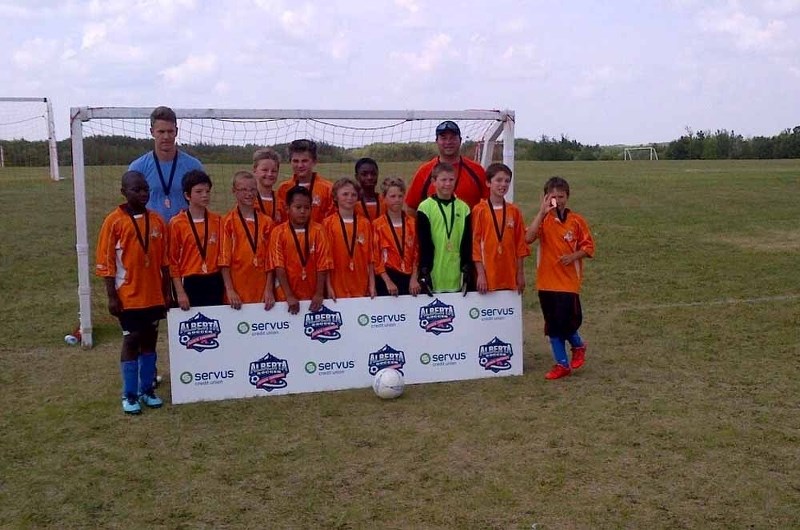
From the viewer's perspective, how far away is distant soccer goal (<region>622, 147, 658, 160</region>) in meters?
53.0

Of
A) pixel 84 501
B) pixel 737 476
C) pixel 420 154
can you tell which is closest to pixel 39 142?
pixel 420 154

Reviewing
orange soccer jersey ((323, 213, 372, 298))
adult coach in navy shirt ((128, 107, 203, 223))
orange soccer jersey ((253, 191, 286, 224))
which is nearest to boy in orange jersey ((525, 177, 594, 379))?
orange soccer jersey ((323, 213, 372, 298))

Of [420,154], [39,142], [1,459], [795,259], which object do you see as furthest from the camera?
[39,142]

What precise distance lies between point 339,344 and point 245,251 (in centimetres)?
102

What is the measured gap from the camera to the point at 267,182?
601 centimetres

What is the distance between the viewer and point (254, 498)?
4.10 meters

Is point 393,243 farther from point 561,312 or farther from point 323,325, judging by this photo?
point 561,312

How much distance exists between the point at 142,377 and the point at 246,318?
885 millimetres

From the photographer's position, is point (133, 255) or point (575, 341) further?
point (575, 341)

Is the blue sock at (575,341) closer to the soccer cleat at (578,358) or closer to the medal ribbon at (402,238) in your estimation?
the soccer cleat at (578,358)

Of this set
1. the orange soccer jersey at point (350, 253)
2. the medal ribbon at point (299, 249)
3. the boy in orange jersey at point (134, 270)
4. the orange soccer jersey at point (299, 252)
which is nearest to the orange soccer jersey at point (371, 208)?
the orange soccer jersey at point (350, 253)

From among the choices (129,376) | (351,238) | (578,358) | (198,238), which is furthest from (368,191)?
(129,376)

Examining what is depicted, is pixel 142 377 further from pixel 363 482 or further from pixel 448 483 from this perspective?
pixel 448 483

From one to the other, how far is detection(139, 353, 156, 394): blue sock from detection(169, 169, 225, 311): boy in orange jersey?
499mm
